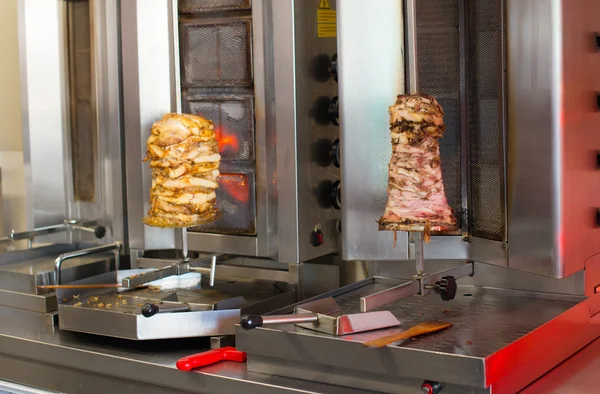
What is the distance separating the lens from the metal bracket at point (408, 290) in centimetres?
199

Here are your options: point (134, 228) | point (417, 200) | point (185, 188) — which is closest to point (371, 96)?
point (417, 200)

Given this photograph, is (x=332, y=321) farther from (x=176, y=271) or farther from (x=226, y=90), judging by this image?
(x=226, y=90)

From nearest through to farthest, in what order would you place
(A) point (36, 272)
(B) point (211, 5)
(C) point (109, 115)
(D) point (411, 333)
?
(D) point (411, 333)
(B) point (211, 5)
(A) point (36, 272)
(C) point (109, 115)

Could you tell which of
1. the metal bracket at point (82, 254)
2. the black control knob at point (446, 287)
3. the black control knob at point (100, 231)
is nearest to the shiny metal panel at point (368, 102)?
the black control knob at point (446, 287)

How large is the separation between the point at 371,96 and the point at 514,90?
418 millimetres

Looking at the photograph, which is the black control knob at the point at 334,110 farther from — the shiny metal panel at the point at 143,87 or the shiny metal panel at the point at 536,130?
the shiny metal panel at the point at 536,130

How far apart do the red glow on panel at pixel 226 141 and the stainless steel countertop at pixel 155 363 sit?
1.91ft

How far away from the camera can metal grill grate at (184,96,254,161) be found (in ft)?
8.63

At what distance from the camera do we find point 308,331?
6.66 feet

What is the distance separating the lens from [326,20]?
2.62m

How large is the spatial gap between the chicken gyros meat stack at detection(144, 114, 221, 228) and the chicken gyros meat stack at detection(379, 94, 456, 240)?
0.57 meters

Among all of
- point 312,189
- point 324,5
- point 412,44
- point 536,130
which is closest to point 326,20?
point 324,5

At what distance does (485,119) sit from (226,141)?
783mm

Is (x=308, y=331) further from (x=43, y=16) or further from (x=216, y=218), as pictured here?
(x=43, y=16)
